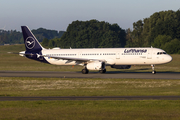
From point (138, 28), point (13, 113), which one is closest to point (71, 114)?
point (13, 113)

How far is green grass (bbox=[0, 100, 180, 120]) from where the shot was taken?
15141 mm

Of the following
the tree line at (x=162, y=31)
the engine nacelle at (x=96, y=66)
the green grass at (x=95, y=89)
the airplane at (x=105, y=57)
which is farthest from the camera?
the tree line at (x=162, y=31)

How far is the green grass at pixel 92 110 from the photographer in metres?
15.1

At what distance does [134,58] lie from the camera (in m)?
45.6

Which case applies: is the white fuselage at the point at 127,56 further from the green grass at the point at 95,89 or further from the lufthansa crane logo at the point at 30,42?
the green grass at the point at 95,89

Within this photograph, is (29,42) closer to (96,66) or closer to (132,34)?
(96,66)

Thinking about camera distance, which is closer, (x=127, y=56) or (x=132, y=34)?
(x=127, y=56)

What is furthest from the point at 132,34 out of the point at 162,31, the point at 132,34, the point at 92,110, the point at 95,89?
the point at 92,110

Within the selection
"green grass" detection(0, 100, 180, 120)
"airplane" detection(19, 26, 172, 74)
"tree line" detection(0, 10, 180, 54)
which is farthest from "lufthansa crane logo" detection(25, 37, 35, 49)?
"tree line" detection(0, 10, 180, 54)

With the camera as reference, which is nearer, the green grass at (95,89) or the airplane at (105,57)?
the green grass at (95,89)

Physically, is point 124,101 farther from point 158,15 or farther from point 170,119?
point 158,15

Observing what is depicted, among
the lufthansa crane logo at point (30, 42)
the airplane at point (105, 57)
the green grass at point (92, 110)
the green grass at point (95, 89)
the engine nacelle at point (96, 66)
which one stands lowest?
the green grass at point (92, 110)

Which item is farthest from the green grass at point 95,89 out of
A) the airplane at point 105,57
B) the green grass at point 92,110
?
the airplane at point 105,57

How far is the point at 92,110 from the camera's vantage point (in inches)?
661
